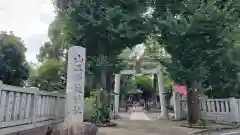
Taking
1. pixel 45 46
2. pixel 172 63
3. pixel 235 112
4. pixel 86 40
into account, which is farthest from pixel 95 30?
pixel 45 46

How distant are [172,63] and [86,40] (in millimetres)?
3517

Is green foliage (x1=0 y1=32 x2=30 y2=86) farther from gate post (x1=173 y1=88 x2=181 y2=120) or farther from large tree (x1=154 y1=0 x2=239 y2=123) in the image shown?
gate post (x1=173 y1=88 x2=181 y2=120)

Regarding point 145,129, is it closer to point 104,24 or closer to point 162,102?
point 104,24

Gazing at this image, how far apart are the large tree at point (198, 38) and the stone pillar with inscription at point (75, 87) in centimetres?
371

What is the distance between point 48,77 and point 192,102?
8019 mm

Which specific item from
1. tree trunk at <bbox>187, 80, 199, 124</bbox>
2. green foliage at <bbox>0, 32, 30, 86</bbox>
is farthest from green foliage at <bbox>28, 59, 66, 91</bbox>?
tree trunk at <bbox>187, 80, 199, 124</bbox>

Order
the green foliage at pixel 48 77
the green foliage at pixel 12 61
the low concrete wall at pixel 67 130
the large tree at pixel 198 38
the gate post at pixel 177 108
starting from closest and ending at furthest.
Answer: the low concrete wall at pixel 67 130
the large tree at pixel 198 38
the green foliage at pixel 12 61
the green foliage at pixel 48 77
the gate post at pixel 177 108

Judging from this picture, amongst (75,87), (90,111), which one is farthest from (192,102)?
(75,87)

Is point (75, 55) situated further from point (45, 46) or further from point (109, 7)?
point (45, 46)

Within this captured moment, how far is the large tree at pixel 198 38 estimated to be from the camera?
8172 mm

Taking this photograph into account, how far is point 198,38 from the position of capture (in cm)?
845

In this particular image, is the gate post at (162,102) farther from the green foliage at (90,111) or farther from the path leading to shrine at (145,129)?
the green foliage at (90,111)

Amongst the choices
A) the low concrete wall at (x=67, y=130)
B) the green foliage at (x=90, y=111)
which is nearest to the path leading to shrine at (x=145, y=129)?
the green foliage at (x=90, y=111)

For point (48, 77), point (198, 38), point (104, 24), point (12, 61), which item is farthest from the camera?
point (48, 77)
